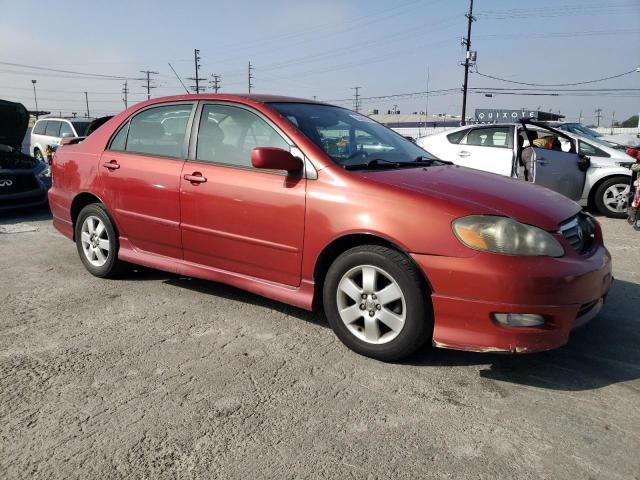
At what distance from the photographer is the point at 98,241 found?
4.57 metres

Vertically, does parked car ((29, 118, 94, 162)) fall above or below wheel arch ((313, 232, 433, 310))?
above

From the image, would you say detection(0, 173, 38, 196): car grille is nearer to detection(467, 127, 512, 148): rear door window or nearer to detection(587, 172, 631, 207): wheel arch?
detection(467, 127, 512, 148): rear door window

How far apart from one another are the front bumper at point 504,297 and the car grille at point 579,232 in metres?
0.15

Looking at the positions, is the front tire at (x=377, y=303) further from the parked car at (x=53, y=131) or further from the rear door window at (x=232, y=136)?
the parked car at (x=53, y=131)

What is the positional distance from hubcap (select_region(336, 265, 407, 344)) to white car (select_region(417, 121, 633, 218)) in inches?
227

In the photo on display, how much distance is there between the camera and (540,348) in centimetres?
274

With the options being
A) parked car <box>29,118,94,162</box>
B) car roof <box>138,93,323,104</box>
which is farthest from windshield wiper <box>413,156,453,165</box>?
parked car <box>29,118,94,162</box>

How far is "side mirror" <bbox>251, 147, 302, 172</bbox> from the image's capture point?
320 centimetres

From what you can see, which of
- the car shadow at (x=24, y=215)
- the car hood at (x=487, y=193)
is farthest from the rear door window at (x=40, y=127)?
the car hood at (x=487, y=193)

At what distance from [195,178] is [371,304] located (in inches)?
63.0

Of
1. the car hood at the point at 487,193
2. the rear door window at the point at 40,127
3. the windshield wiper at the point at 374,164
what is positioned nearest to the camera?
the car hood at the point at 487,193

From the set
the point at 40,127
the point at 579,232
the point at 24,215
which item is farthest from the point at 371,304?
the point at 40,127

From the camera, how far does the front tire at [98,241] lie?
4.45 meters

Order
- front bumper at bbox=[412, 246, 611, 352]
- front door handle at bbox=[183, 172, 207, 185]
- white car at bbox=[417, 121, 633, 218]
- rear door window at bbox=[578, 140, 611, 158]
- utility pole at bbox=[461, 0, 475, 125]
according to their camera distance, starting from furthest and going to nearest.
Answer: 1. utility pole at bbox=[461, 0, 475, 125]
2. rear door window at bbox=[578, 140, 611, 158]
3. white car at bbox=[417, 121, 633, 218]
4. front door handle at bbox=[183, 172, 207, 185]
5. front bumper at bbox=[412, 246, 611, 352]
